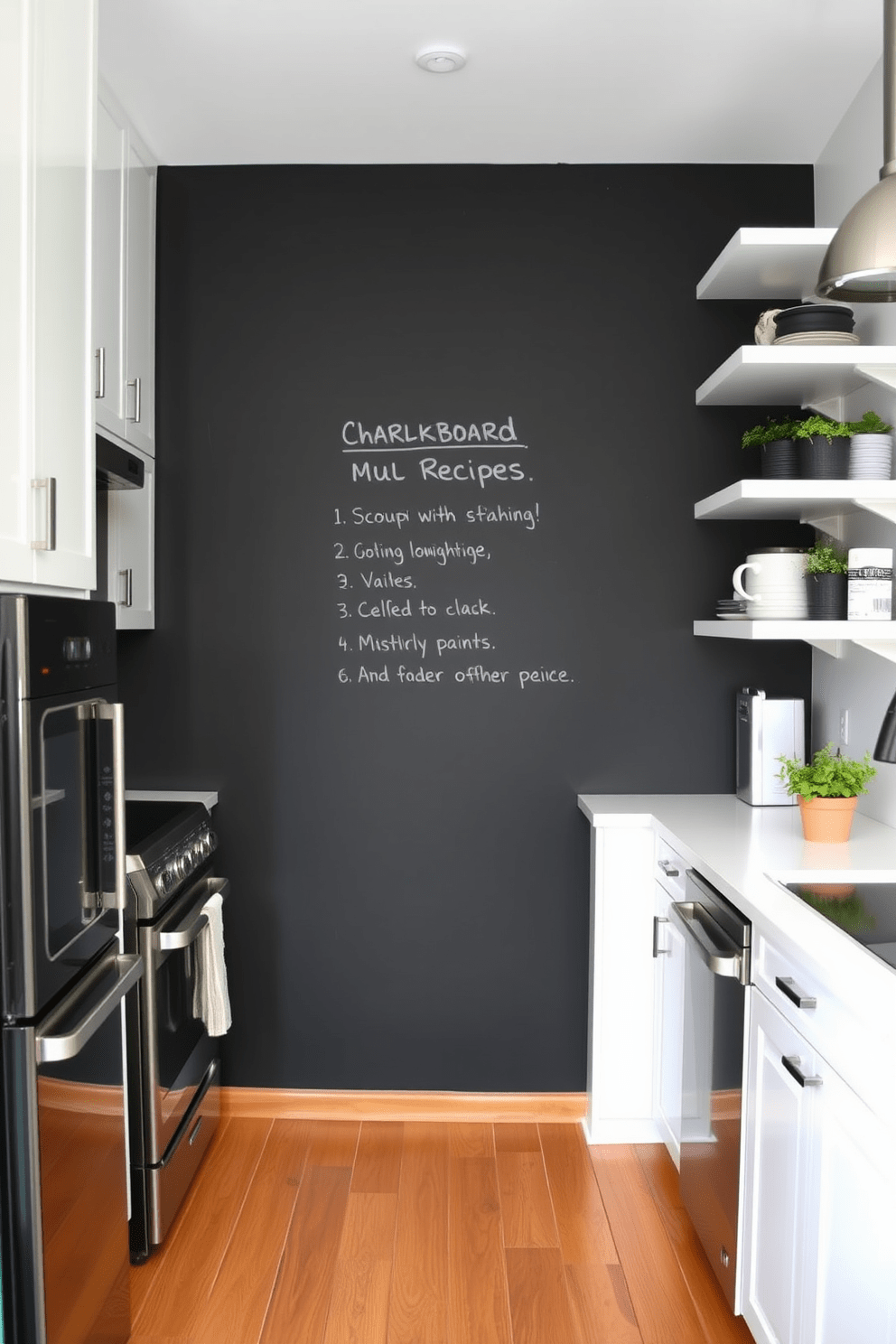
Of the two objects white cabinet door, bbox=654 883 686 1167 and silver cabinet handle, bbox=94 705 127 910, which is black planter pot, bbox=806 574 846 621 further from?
silver cabinet handle, bbox=94 705 127 910

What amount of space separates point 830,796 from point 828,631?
389 mm

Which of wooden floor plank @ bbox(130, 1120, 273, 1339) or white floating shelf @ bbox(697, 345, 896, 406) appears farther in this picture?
white floating shelf @ bbox(697, 345, 896, 406)

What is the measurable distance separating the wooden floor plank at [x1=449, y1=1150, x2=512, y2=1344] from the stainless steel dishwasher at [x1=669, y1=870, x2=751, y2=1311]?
0.46 m

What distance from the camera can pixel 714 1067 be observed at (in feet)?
7.35

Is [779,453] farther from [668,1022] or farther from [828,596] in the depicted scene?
[668,1022]

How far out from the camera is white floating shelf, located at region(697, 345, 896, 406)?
2.46 meters

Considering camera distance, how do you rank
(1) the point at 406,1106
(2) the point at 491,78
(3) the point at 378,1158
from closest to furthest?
(2) the point at 491,78 < (3) the point at 378,1158 < (1) the point at 406,1106

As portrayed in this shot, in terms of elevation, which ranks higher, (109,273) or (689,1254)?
(109,273)

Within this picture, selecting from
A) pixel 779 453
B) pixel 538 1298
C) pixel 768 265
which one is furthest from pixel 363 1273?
pixel 768 265

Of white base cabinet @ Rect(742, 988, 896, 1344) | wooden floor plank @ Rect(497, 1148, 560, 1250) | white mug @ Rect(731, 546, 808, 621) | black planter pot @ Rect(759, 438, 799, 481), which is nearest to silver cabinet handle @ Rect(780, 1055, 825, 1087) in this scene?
white base cabinet @ Rect(742, 988, 896, 1344)

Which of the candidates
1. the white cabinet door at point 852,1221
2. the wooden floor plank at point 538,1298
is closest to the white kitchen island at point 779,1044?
the white cabinet door at point 852,1221

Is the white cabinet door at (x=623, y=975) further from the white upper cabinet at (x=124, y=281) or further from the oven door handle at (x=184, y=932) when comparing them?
the white upper cabinet at (x=124, y=281)

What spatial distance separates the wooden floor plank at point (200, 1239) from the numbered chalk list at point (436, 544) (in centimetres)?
142

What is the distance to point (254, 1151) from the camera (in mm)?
2928
